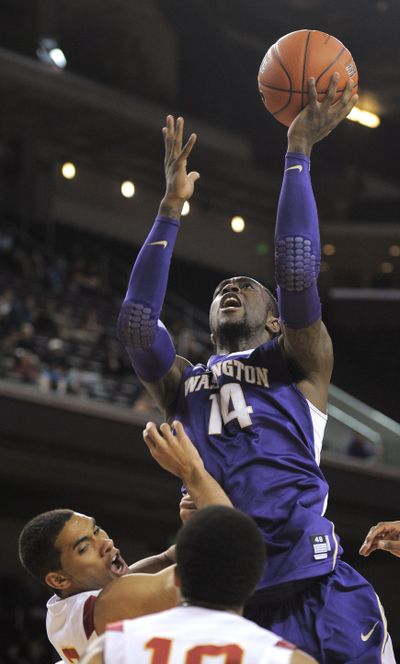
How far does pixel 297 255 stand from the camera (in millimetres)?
3686

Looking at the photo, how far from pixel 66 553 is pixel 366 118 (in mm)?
16842

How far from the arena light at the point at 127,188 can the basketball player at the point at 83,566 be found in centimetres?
2024

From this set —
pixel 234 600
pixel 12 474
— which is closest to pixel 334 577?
pixel 234 600

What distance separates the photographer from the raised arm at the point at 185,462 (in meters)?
3.35

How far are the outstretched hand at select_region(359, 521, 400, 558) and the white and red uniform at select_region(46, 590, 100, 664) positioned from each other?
0.96m

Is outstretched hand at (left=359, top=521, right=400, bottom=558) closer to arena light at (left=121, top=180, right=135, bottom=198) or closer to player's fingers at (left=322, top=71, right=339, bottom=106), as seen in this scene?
player's fingers at (left=322, top=71, right=339, bottom=106)

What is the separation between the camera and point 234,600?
2477 millimetres

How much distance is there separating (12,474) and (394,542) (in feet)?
31.2

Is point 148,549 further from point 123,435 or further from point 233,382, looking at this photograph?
point 233,382

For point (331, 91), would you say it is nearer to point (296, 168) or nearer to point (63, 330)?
point (296, 168)

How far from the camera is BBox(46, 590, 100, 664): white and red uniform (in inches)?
138

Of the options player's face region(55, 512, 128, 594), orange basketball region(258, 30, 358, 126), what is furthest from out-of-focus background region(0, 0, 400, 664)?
player's face region(55, 512, 128, 594)

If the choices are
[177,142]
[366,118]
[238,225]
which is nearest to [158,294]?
[177,142]

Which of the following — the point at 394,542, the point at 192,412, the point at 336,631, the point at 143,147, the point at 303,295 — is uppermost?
the point at 143,147
